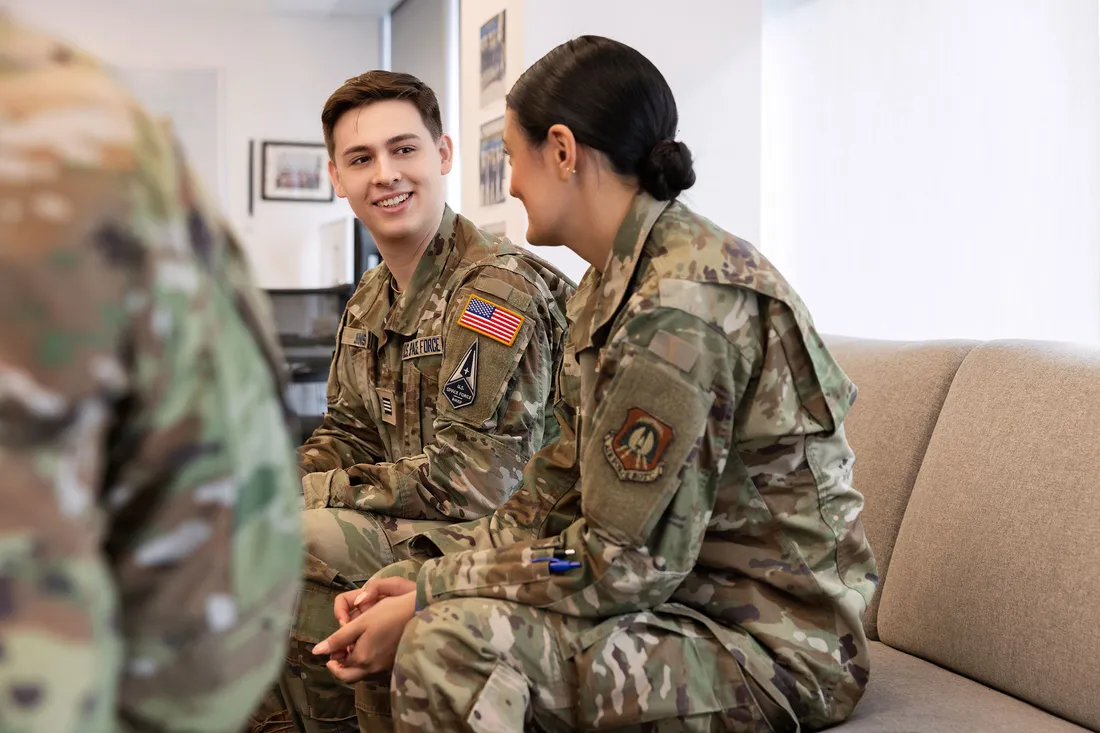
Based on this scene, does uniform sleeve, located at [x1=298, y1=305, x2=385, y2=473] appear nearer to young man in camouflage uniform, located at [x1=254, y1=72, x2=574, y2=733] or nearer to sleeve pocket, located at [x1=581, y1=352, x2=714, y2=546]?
young man in camouflage uniform, located at [x1=254, y1=72, x2=574, y2=733]

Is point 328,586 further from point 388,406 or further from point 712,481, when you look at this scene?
point 712,481

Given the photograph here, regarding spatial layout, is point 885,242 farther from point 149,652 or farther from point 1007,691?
point 149,652

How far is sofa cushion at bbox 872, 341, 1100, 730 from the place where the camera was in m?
1.42

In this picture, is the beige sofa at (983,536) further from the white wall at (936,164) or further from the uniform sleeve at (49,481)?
the uniform sleeve at (49,481)

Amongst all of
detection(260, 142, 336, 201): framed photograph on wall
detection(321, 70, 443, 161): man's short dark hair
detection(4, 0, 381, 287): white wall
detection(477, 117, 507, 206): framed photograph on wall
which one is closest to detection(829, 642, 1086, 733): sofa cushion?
detection(321, 70, 443, 161): man's short dark hair

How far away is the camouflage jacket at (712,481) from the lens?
4.10 feet

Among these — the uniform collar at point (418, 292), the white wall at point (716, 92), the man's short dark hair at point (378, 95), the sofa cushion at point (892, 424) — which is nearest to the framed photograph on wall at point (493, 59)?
the white wall at point (716, 92)

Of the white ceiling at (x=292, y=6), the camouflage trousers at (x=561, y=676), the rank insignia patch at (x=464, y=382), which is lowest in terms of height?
the camouflage trousers at (x=561, y=676)

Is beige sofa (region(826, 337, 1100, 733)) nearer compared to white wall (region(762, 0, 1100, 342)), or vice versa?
beige sofa (region(826, 337, 1100, 733))

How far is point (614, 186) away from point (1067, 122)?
4.36 feet

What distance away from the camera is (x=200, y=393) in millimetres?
572

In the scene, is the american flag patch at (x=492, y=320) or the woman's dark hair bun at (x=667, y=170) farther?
the american flag patch at (x=492, y=320)

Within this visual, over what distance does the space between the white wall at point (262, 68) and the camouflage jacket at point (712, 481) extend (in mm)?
6349

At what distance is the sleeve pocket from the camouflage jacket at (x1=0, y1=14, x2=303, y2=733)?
25.7 inches
